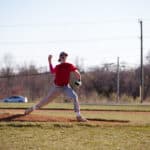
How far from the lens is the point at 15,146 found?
9.29 meters

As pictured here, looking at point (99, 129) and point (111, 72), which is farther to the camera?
point (111, 72)

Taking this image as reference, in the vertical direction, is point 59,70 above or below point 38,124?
above

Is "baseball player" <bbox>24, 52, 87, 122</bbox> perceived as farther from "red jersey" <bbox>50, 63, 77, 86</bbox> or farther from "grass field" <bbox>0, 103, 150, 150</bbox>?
"grass field" <bbox>0, 103, 150, 150</bbox>

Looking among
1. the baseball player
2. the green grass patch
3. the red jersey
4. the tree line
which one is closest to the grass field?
the green grass patch

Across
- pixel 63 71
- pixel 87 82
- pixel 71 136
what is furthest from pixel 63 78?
pixel 87 82

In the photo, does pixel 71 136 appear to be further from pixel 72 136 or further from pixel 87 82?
pixel 87 82

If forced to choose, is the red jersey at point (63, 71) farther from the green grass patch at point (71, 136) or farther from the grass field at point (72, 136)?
the green grass patch at point (71, 136)

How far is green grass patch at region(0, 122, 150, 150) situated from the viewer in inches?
369

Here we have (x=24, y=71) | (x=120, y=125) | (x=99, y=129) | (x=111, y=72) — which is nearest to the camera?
(x=99, y=129)

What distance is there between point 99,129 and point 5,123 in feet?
8.24

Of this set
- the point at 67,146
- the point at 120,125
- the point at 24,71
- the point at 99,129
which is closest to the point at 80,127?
the point at 99,129

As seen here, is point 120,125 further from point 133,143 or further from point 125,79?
point 125,79

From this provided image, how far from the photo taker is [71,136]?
10727 mm

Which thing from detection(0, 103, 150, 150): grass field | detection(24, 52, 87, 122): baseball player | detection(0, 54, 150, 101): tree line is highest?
detection(24, 52, 87, 122): baseball player
